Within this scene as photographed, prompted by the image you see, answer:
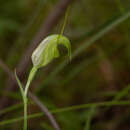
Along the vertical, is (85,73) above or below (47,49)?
below

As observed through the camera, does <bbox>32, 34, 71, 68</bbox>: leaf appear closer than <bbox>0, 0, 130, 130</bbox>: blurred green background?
Yes

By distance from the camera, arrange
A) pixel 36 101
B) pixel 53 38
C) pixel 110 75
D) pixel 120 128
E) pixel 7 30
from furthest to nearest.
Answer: pixel 7 30 → pixel 110 75 → pixel 120 128 → pixel 36 101 → pixel 53 38

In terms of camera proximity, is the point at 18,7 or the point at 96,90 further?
the point at 18,7

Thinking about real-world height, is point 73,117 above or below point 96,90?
above

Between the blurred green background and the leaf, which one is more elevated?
the leaf

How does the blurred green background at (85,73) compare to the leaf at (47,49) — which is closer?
the leaf at (47,49)

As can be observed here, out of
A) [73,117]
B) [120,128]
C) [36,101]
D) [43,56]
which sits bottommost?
[120,128]

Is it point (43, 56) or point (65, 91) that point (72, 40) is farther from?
point (43, 56)

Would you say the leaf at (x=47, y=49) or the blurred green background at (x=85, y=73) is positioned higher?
the leaf at (x=47, y=49)

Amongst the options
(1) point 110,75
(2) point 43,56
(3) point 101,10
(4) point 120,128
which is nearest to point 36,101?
(2) point 43,56

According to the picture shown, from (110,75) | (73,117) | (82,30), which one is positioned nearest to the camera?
(73,117)

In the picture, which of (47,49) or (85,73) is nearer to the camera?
(47,49)
